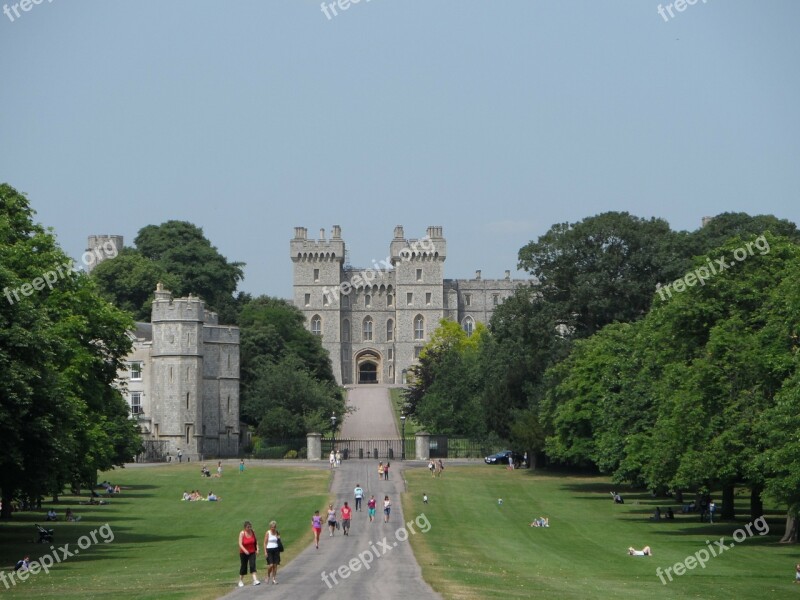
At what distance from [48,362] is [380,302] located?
122 meters

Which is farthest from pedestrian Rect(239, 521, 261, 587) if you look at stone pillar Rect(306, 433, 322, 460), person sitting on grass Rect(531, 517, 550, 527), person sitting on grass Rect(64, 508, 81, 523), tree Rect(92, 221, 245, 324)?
tree Rect(92, 221, 245, 324)

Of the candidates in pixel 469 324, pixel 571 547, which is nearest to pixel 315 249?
pixel 469 324

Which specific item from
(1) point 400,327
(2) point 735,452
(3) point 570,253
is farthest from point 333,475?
(1) point 400,327

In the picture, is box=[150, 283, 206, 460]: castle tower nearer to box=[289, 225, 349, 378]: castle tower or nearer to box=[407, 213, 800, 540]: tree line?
box=[407, 213, 800, 540]: tree line

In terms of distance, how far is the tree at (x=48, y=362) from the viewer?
34.9m

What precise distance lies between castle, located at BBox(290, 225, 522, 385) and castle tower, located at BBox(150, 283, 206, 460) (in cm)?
6472

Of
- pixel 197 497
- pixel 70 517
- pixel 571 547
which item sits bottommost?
pixel 571 547

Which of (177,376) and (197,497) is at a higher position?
(177,376)

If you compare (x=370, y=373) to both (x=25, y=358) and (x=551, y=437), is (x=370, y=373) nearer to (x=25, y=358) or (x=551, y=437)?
(x=551, y=437)

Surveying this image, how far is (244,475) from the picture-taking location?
7412 cm

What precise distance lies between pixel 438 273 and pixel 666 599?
126 m

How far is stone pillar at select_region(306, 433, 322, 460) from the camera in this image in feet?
281

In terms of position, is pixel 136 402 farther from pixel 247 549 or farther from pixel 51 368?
pixel 247 549

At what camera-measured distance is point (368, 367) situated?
159625 millimetres
